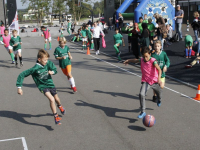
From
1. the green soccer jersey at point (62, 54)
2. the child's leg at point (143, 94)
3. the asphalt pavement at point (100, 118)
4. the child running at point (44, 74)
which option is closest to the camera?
the asphalt pavement at point (100, 118)

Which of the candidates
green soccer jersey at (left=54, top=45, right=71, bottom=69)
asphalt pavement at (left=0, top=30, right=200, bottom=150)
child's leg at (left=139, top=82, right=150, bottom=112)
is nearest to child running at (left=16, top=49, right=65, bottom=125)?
asphalt pavement at (left=0, top=30, right=200, bottom=150)

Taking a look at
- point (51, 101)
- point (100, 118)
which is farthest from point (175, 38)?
point (51, 101)

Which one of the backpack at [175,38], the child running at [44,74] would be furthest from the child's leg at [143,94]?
the backpack at [175,38]

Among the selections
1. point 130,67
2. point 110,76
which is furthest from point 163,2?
point 110,76

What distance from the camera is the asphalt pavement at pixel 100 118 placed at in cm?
670

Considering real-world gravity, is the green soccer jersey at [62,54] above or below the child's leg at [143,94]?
above

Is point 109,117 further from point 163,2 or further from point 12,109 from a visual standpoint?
point 163,2

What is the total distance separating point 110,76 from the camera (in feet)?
46.8

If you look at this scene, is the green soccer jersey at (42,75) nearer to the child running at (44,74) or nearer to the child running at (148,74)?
the child running at (44,74)

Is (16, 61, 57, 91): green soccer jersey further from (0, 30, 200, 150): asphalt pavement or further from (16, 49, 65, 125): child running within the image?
(0, 30, 200, 150): asphalt pavement

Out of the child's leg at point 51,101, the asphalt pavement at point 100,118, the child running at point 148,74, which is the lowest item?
the asphalt pavement at point 100,118

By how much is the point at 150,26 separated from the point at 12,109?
11.1m

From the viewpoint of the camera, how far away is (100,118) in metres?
8.30

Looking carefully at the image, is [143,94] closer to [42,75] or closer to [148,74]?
[148,74]
